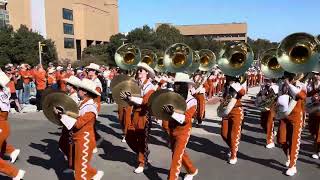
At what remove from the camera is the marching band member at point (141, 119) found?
279 inches

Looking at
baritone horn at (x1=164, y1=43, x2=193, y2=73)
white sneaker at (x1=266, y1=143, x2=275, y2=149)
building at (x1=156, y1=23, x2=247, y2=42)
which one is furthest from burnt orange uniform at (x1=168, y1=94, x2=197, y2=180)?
building at (x1=156, y1=23, x2=247, y2=42)

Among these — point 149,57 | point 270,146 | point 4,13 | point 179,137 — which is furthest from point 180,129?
point 4,13

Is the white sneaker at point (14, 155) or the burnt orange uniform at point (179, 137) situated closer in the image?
the burnt orange uniform at point (179, 137)

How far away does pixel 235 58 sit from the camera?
9.03 meters

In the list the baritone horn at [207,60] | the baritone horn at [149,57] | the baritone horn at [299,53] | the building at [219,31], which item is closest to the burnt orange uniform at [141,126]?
the baritone horn at [299,53]

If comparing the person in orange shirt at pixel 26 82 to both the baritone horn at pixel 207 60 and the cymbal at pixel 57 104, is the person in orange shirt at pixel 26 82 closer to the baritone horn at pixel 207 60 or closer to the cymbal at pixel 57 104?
the baritone horn at pixel 207 60

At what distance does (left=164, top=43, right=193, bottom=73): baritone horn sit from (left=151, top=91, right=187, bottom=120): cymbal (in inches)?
278

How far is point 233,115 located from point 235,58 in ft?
5.77

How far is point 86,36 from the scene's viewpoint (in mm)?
85750

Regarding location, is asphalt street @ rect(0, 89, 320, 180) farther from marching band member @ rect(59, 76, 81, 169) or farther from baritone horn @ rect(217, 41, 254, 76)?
baritone horn @ rect(217, 41, 254, 76)

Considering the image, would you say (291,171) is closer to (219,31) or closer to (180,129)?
(180,129)

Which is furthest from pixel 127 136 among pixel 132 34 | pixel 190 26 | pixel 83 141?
pixel 190 26

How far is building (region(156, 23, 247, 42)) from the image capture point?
129250mm

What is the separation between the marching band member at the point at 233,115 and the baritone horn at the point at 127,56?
16.7ft
